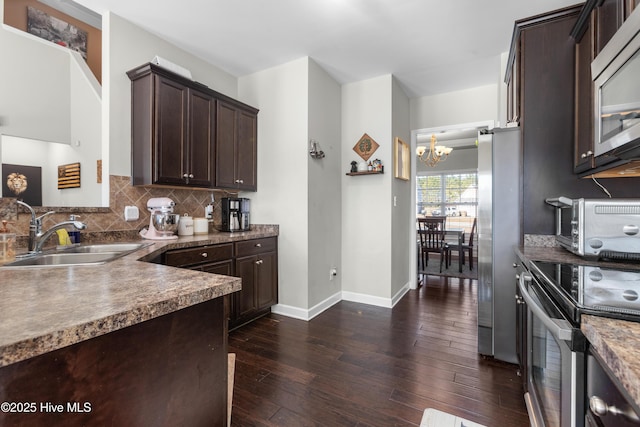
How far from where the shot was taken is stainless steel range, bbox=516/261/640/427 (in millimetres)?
761

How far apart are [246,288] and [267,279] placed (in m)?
0.28

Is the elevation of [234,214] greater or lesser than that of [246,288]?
greater

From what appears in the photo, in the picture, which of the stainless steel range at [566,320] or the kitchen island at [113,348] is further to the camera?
the stainless steel range at [566,320]

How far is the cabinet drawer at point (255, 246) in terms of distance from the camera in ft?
8.82

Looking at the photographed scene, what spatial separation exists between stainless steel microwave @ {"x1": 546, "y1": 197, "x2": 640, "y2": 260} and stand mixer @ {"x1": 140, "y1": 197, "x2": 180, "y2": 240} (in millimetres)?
2711

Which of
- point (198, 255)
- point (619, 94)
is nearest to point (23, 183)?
point (198, 255)

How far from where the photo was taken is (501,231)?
2096 mm

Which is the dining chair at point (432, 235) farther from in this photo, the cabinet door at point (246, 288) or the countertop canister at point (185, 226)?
the countertop canister at point (185, 226)

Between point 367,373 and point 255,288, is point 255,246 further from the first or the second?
point 367,373

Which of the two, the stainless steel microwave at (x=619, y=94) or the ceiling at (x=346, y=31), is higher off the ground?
the ceiling at (x=346, y=31)

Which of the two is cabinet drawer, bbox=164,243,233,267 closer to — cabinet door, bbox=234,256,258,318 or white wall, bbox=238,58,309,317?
cabinet door, bbox=234,256,258,318

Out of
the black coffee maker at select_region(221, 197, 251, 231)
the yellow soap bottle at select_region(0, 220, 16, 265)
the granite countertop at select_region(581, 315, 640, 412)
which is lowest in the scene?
the granite countertop at select_region(581, 315, 640, 412)

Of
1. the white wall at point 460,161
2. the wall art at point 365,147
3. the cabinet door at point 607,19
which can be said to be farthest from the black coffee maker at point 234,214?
the white wall at point 460,161

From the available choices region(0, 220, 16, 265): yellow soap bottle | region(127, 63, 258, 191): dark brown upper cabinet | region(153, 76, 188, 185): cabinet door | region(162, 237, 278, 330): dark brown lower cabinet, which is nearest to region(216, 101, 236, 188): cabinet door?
region(127, 63, 258, 191): dark brown upper cabinet
